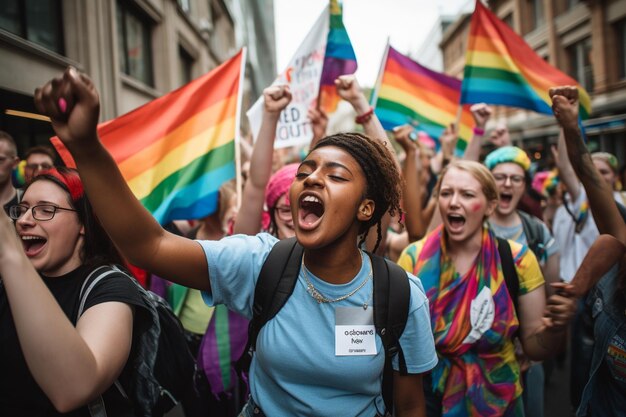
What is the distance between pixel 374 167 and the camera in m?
1.68

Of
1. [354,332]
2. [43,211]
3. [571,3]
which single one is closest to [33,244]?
[43,211]

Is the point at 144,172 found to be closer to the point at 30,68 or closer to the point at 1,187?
the point at 1,187

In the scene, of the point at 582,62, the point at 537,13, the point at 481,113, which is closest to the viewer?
the point at 481,113

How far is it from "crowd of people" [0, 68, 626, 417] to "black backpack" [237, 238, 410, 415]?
0.02 metres

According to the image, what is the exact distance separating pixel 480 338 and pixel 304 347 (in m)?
1.16

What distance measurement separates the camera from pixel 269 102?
2582 mm

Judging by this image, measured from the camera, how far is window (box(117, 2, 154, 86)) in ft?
33.7

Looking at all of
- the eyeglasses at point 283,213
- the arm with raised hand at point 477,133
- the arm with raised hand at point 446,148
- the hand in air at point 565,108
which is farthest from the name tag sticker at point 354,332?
the arm with raised hand at point 446,148

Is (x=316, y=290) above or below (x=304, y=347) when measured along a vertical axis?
above

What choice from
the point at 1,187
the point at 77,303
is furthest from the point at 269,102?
the point at 1,187

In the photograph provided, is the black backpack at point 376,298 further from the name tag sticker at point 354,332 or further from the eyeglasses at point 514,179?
the eyeglasses at point 514,179

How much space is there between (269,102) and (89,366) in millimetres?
1700

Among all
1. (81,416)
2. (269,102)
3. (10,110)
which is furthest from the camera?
(10,110)

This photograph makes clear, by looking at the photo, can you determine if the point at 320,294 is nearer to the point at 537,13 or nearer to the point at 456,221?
the point at 456,221
